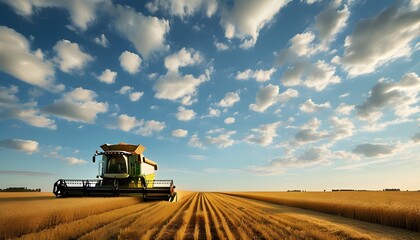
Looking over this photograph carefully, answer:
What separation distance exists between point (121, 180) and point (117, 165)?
1.19 m

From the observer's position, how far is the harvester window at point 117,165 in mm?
22531

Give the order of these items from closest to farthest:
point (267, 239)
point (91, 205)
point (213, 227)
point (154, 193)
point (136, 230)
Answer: point (267, 239)
point (136, 230)
point (213, 227)
point (91, 205)
point (154, 193)

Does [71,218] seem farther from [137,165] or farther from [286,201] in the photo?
[286,201]

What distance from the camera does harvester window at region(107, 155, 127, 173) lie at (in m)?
22.5

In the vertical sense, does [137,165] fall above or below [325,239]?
above

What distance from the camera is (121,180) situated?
22859 millimetres

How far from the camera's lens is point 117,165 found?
891 inches

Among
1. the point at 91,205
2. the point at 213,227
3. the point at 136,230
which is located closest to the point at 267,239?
the point at 213,227

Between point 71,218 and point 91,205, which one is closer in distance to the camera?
point 71,218

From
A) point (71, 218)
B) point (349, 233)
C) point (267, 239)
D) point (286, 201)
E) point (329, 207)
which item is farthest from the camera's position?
point (286, 201)

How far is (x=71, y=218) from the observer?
416 inches

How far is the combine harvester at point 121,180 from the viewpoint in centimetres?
2044

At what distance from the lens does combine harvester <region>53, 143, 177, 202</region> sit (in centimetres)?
2044

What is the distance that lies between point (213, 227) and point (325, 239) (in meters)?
3.28
